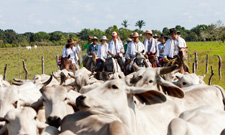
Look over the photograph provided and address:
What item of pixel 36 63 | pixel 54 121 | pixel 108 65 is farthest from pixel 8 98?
pixel 36 63

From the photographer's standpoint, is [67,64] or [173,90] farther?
[67,64]

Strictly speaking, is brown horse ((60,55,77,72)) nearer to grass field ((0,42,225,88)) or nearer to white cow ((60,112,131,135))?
grass field ((0,42,225,88))

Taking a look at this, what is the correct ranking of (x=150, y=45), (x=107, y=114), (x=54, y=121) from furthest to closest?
(x=150, y=45) < (x=54, y=121) < (x=107, y=114)

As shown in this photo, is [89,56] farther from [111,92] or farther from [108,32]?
[108,32]

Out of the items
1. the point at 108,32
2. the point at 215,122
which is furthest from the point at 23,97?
the point at 108,32

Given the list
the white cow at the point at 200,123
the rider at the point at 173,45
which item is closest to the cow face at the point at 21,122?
the white cow at the point at 200,123

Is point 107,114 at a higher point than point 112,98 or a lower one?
lower

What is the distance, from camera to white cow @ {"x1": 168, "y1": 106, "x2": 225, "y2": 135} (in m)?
3.87

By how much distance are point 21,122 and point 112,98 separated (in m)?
1.09

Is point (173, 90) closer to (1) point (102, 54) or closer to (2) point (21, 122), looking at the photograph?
(2) point (21, 122)

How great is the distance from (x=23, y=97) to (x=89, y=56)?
11.6 meters

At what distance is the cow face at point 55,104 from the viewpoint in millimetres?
5215

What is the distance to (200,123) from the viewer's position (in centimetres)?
467

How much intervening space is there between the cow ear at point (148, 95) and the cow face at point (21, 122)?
122 centimetres
